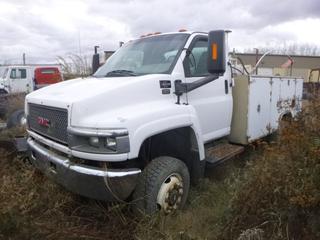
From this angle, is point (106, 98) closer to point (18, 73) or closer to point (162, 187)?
point (162, 187)

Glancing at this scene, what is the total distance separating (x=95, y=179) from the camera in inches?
133

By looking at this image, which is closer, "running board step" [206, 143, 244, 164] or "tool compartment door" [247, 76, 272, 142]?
"running board step" [206, 143, 244, 164]

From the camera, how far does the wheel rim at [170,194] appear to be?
150 inches

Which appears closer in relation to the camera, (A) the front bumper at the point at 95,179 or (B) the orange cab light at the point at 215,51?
(A) the front bumper at the point at 95,179

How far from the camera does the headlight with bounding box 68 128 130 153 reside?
328cm

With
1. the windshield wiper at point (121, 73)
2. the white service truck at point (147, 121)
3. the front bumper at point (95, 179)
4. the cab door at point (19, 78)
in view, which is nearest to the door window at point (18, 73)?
the cab door at point (19, 78)

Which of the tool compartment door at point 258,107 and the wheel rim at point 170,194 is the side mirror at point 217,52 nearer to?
the wheel rim at point 170,194

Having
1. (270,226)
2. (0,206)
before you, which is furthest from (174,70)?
(0,206)

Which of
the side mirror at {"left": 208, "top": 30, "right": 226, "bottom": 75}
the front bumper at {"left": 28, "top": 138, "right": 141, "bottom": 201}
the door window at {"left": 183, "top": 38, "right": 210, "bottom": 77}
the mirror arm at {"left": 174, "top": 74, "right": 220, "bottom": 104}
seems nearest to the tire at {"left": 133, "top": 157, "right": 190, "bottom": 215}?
the front bumper at {"left": 28, "top": 138, "right": 141, "bottom": 201}

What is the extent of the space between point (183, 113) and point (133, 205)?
115cm

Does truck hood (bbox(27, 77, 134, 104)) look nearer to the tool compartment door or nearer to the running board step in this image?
the running board step

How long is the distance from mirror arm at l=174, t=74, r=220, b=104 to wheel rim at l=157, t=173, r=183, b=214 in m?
0.90

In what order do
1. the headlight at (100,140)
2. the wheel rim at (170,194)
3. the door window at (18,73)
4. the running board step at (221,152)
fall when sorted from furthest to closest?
the door window at (18,73)
the running board step at (221,152)
the wheel rim at (170,194)
the headlight at (100,140)

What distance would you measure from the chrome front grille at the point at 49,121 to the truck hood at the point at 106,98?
0.26ft
